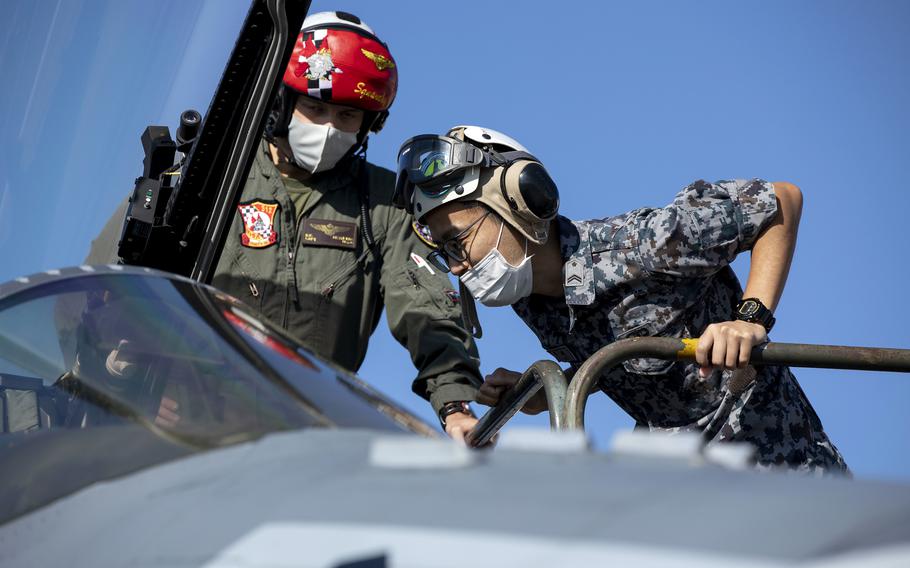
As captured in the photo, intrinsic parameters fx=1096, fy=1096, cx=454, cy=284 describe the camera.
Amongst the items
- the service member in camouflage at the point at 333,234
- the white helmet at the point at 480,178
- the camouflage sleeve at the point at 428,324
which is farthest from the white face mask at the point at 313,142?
the white helmet at the point at 480,178

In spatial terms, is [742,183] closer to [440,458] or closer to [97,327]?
[97,327]

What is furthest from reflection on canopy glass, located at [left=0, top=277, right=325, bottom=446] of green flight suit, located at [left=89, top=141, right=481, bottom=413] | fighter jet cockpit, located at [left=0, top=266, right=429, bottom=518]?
green flight suit, located at [left=89, top=141, right=481, bottom=413]

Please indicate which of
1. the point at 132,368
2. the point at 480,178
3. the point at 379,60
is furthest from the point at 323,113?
the point at 132,368

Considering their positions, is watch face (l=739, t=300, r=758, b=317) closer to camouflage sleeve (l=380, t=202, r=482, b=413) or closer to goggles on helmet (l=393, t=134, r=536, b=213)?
goggles on helmet (l=393, t=134, r=536, b=213)

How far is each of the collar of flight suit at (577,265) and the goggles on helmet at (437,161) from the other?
34 cm

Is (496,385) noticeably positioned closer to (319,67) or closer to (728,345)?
(728,345)

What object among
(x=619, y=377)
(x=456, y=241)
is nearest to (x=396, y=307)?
(x=456, y=241)

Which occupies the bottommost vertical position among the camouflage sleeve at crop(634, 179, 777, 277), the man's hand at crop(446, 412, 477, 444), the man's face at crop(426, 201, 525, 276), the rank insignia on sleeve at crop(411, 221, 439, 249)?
the man's hand at crop(446, 412, 477, 444)

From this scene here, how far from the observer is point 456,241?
12.9 ft

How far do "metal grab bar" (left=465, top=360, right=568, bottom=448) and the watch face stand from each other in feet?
2.03

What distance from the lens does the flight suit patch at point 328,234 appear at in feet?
15.4

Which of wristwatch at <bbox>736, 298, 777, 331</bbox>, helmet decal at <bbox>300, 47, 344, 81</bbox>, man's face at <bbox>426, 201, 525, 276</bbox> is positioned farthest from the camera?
helmet decal at <bbox>300, 47, 344, 81</bbox>

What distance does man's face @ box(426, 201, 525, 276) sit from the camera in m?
3.81

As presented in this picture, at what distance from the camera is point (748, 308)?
3117mm
